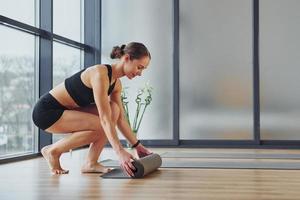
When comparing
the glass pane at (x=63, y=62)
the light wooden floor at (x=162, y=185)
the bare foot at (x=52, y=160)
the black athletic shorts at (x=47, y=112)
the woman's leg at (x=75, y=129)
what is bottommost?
the light wooden floor at (x=162, y=185)

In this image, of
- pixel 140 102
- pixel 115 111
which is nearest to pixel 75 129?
pixel 115 111

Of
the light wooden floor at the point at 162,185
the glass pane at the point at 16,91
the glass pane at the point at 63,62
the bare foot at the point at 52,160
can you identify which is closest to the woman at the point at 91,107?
the bare foot at the point at 52,160

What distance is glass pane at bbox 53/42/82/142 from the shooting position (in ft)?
17.1

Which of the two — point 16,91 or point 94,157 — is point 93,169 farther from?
point 16,91

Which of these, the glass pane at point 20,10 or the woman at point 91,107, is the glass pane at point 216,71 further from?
the woman at point 91,107

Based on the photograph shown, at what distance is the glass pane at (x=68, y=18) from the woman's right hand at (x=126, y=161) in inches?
112

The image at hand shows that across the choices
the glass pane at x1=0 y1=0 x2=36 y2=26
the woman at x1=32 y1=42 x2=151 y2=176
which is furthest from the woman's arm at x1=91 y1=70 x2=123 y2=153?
the glass pane at x1=0 y1=0 x2=36 y2=26

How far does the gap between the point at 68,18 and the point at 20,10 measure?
1.32 metres

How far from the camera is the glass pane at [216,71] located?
6.09 meters

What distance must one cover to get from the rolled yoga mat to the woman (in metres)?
0.04

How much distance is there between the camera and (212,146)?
6062 mm

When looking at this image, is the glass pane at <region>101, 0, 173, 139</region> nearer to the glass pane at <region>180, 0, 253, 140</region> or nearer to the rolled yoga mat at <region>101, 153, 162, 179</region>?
the glass pane at <region>180, 0, 253, 140</region>

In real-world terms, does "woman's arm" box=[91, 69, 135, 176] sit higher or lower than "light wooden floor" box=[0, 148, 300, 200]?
higher

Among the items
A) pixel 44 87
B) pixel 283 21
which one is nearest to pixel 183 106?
pixel 283 21
